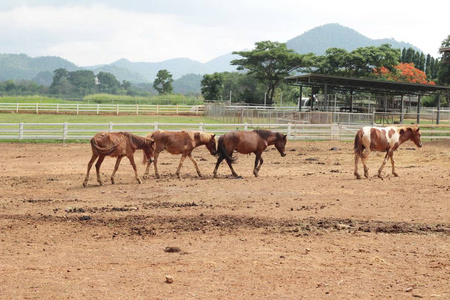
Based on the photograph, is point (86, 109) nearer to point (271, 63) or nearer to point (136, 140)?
point (271, 63)

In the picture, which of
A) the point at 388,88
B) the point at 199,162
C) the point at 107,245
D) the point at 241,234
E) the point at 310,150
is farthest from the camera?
the point at 388,88

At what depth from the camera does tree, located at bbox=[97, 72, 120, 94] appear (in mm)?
176600

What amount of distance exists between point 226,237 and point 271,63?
191 feet

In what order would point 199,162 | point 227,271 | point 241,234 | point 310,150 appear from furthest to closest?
1. point 310,150
2. point 199,162
3. point 241,234
4. point 227,271

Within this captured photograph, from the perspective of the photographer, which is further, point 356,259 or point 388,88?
point 388,88

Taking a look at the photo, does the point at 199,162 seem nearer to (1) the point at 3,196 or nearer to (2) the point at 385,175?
(2) the point at 385,175

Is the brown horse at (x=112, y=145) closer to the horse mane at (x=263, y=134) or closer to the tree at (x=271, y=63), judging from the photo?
the horse mane at (x=263, y=134)

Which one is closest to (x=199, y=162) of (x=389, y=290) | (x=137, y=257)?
(x=137, y=257)

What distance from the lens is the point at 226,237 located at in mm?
8633

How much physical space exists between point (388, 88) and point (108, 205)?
123ft

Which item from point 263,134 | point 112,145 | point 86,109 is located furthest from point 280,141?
point 86,109

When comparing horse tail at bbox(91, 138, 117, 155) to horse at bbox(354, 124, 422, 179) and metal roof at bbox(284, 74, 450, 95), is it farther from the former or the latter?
metal roof at bbox(284, 74, 450, 95)

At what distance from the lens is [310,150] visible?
24.0m

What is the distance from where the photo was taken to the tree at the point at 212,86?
75.3 meters
